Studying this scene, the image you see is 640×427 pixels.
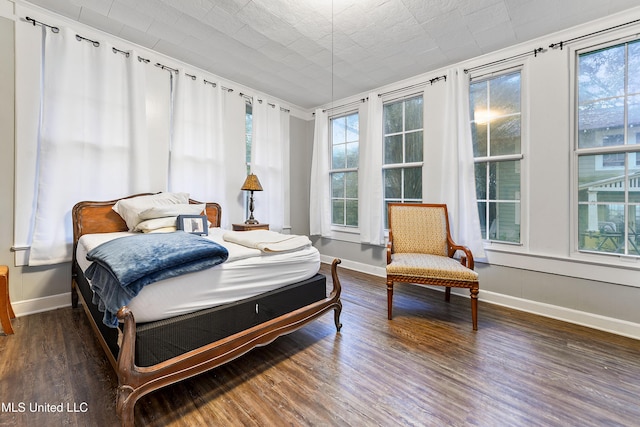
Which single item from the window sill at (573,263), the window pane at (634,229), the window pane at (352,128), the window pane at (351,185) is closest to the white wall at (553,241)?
the window sill at (573,263)

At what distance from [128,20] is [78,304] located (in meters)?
2.68

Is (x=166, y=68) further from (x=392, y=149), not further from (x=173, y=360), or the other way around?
(x=173, y=360)

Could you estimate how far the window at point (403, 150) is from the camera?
353cm

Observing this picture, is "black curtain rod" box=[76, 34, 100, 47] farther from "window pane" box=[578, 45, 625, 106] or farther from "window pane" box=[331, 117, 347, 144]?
"window pane" box=[578, 45, 625, 106]

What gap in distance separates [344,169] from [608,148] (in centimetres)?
288

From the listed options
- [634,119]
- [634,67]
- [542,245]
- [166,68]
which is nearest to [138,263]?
[166,68]

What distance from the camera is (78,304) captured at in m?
2.61

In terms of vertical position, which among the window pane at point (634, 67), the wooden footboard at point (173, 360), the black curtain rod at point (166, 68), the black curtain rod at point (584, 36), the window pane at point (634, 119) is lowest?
the wooden footboard at point (173, 360)

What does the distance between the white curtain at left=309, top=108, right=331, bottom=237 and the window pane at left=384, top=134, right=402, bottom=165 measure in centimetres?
100

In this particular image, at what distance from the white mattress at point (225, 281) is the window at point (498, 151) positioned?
82.5 inches

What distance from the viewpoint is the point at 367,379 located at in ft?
5.33

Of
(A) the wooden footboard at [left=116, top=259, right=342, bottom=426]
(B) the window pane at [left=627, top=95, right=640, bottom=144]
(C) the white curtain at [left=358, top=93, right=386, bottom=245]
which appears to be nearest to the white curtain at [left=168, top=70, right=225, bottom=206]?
(C) the white curtain at [left=358, top=93, right=386, bottom=245]

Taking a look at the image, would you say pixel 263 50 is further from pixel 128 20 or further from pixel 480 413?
pixel 480 413

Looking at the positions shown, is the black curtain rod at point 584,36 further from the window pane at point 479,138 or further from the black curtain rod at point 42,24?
the black curtain rod at point 42,24
